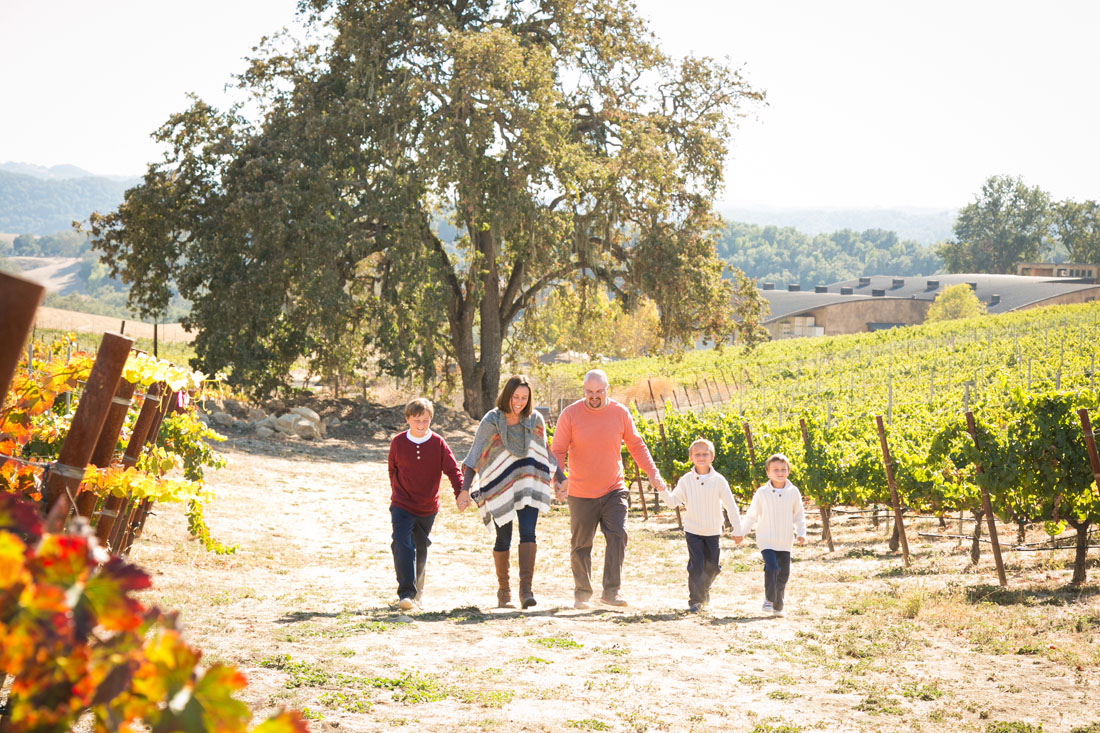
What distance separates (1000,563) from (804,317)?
3460 inches

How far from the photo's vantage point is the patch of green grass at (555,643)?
620 cm

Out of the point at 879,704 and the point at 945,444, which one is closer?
the point at 879,704

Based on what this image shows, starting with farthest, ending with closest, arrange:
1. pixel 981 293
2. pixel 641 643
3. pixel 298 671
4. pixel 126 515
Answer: pixel 981 293, pixel 126 515, pixel 641 643, pixel 298 671

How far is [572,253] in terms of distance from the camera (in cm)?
2791

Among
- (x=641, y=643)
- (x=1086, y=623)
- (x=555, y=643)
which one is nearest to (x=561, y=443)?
(x=641, y=643)

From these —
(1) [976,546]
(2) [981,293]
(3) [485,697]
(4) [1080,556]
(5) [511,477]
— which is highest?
A: (2) [981,293]

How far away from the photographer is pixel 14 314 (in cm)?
123

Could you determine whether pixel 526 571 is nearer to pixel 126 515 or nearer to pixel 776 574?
pixel 776 574

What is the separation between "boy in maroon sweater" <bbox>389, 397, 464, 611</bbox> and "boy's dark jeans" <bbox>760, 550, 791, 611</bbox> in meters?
2.54

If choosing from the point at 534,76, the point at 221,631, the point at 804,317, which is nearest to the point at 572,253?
the point at 534,76

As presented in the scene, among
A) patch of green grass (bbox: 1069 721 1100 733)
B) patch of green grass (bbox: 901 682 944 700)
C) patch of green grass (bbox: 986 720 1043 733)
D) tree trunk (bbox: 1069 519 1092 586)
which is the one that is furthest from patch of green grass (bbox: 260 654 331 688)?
tree trunk (bbox: 1069 519 1092 586)

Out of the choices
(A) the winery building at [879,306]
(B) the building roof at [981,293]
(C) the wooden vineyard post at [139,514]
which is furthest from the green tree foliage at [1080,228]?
(C) the wooden vineyard post at [139,514]

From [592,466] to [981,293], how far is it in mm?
98486

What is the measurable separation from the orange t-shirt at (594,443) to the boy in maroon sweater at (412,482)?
2.99ft
